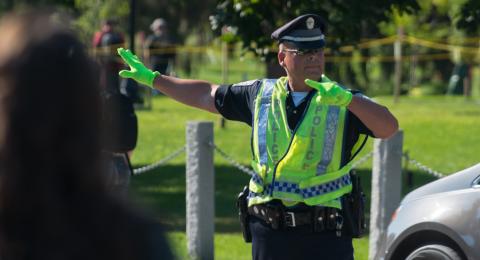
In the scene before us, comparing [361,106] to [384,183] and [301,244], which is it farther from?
[384,183]

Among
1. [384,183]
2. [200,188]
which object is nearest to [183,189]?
[200,188]

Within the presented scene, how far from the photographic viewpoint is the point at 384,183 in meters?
7.92

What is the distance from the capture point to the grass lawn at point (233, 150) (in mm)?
10094

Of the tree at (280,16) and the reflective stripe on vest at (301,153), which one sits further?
the tree at (280,16)

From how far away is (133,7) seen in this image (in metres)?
12.8

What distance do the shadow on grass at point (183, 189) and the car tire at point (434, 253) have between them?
11.5ft

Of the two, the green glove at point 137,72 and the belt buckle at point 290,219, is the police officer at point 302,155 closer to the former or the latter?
the belt buckle at point 290,219

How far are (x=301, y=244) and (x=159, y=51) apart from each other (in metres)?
19.9

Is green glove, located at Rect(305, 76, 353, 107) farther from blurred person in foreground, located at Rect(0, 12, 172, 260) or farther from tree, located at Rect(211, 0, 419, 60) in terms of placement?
tree, located at Rect(211, 0, 419, 60)

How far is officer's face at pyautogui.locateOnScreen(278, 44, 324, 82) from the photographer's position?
4.91 m

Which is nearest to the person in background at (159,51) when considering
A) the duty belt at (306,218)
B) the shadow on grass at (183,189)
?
the shadow on grass at (183,189)

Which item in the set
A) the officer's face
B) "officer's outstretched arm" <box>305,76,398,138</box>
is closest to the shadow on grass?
the officer's face

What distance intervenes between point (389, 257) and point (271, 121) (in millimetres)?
1898

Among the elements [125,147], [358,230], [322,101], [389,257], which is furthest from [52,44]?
[125,147]
